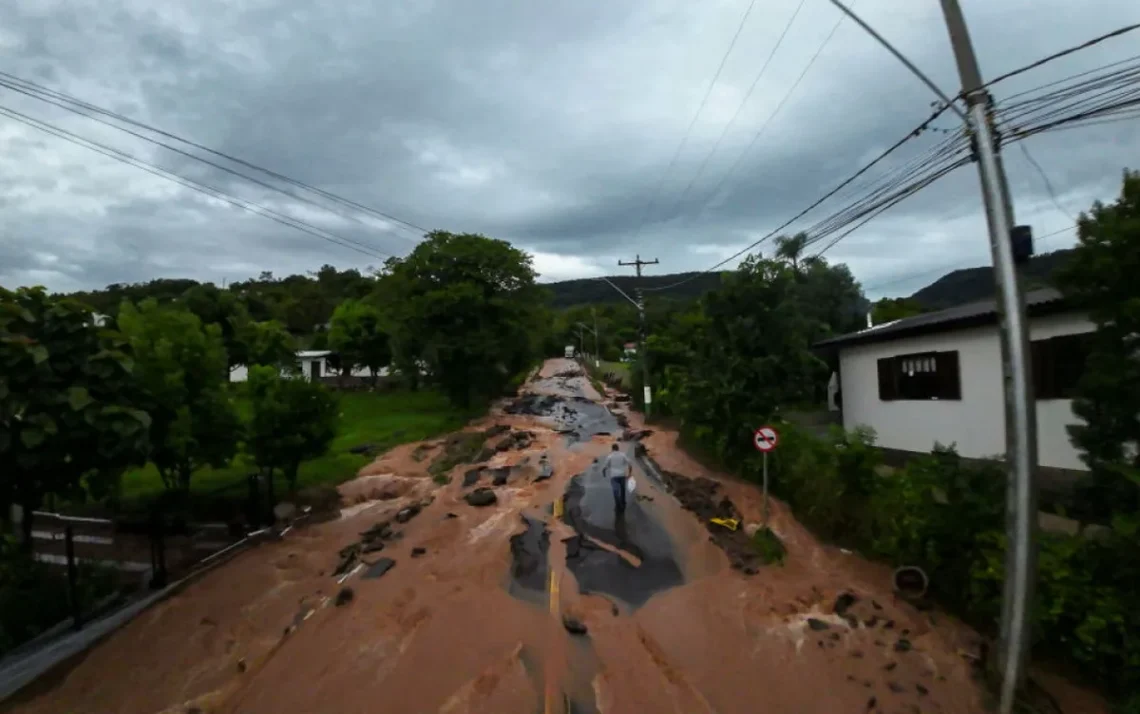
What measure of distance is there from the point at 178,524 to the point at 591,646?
11.5m

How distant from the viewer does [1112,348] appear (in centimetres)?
930

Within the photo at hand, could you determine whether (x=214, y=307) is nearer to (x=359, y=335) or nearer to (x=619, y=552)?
(x=359, y=335)

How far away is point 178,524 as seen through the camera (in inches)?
712

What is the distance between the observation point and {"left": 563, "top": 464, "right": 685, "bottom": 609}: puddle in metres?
14.3

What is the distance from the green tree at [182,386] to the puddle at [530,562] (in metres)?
6.77

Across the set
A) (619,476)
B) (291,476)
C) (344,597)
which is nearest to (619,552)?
(619,476)

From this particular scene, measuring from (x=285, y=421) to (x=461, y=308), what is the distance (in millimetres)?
22781

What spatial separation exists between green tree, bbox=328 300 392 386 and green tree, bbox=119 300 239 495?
40.1m

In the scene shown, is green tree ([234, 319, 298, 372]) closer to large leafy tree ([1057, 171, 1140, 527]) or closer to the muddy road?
the muddy road

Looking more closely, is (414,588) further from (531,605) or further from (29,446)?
(29,446)

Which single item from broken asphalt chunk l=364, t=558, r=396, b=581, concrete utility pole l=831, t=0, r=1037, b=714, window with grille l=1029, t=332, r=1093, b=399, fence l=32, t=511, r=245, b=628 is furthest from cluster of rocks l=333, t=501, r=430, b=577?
window with grille l=1029, t=332, r=1093, b=399

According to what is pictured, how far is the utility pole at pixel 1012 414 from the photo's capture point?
804 centimetres

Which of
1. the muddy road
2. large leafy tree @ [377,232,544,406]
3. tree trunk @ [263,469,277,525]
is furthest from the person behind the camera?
large leafy tree @ [377,232,544,406]

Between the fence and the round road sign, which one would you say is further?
the round road sign
